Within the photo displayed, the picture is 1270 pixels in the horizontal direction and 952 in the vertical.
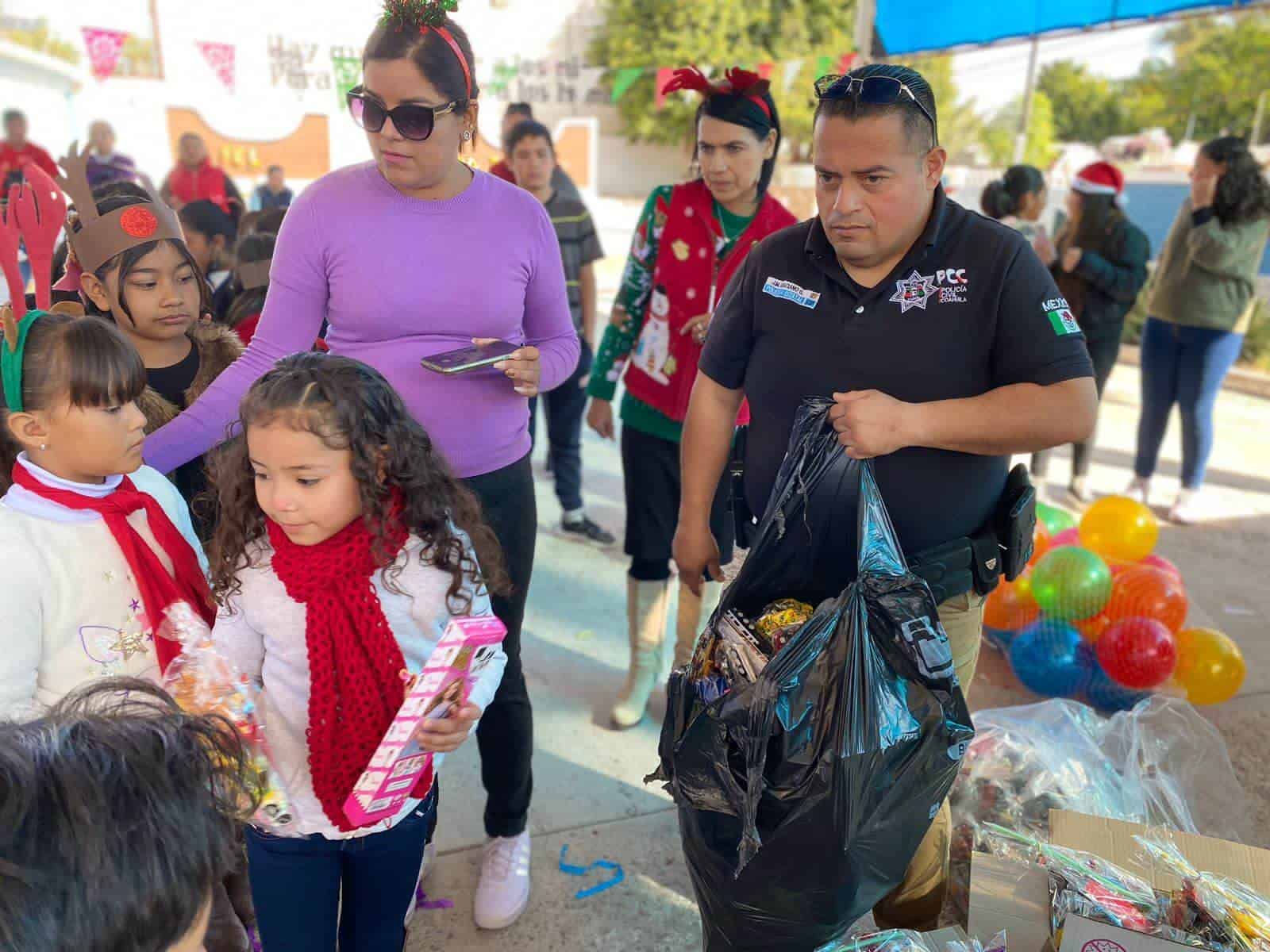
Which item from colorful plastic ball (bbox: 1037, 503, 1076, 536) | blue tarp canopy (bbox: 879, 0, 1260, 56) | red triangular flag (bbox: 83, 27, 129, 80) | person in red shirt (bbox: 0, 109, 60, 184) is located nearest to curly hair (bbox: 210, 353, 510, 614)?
colorful plastic ball (bbox: 1037, 503, 1076, 536)

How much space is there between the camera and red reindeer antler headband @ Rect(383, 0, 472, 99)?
1.81m

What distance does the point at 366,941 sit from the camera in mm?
1658

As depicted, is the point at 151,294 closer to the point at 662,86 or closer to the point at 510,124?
the point at 662,86

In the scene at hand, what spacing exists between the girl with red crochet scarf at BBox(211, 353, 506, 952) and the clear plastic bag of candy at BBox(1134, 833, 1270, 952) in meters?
1.29

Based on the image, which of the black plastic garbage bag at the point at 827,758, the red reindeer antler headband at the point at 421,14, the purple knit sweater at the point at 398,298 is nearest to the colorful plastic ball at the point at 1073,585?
the black plastic garbage bag at the point at 827,758

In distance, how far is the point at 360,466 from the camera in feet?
4.88

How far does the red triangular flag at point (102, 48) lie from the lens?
20.1 meters

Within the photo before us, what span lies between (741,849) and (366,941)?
0.74 meters

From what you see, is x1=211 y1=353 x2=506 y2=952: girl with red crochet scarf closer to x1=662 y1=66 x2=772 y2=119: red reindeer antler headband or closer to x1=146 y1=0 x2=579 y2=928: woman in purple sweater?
x1=146 y1=0 x2=579 y2=928: woman in purple sweater

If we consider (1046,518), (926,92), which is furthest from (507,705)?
(1046,518)

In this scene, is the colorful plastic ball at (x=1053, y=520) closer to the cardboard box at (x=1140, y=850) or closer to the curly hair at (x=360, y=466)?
the cardboard box at (x=1140, y=850)

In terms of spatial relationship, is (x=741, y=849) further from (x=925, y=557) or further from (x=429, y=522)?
(x=429, y=522)

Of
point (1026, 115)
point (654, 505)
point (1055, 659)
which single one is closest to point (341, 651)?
point (654, 505)

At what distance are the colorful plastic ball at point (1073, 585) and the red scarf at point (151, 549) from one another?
2833 millimetres
